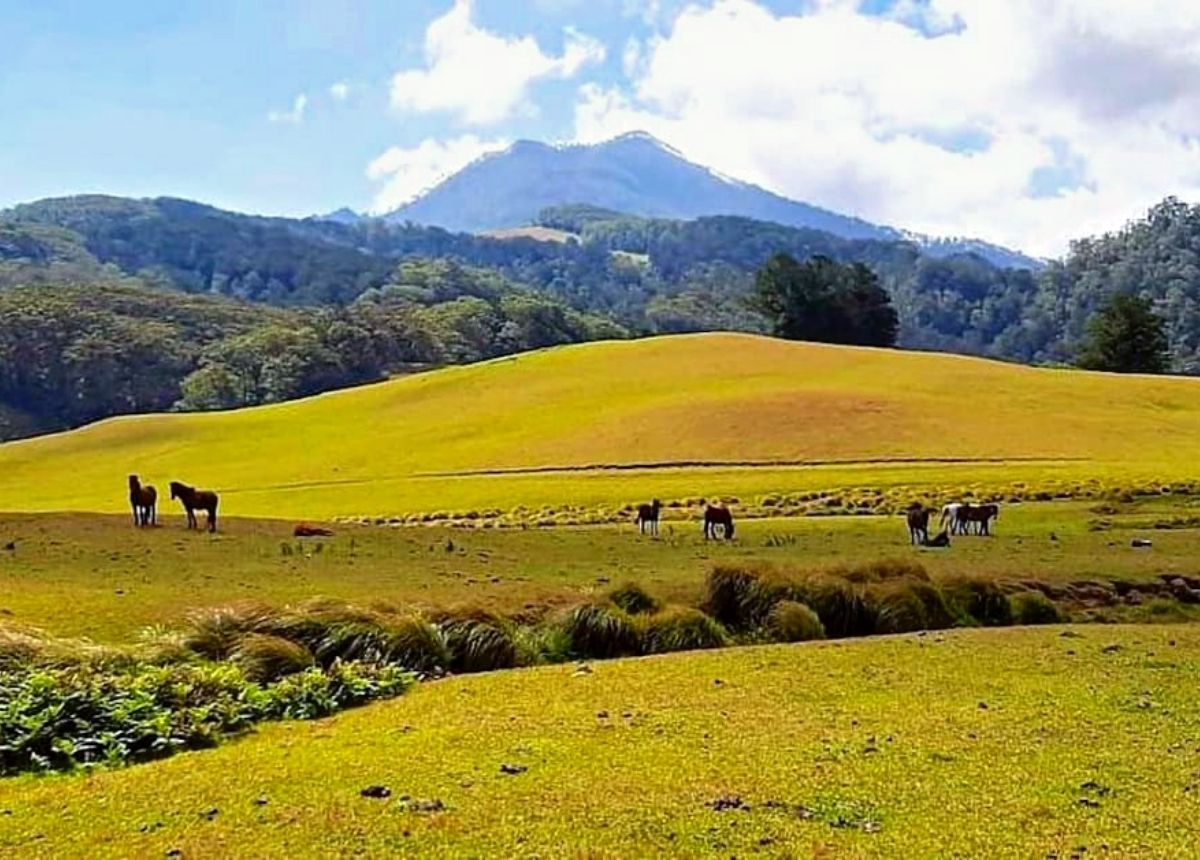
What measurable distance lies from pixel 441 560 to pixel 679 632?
9.20 meters

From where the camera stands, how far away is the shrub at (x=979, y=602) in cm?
2041

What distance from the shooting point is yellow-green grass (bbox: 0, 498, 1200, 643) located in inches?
755

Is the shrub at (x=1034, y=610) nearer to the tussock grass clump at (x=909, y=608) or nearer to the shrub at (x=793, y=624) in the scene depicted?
the tussock grass clump at (x=909, y=608)

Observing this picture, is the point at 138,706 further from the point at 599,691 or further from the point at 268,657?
the point at 599,691

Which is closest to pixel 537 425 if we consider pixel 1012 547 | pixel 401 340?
pixel 1012 547

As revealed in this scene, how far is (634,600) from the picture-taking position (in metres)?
19.1

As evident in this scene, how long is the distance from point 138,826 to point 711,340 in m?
96.0

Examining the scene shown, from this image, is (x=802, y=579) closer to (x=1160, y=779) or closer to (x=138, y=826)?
(x=1160, y=779)

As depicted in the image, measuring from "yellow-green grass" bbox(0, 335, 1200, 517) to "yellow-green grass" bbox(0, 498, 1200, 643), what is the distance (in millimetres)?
15570

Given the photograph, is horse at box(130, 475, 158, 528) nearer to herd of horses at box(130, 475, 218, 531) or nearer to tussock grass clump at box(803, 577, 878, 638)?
herd of horses at box(130, 475, 218, 531)

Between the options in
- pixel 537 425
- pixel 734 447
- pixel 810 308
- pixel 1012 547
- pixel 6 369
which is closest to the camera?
pixel 1012 547

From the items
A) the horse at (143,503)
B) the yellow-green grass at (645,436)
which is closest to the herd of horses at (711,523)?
the yellow-green grass at (645,436)

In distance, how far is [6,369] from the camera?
15738 cm

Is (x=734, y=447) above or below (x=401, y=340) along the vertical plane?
below
